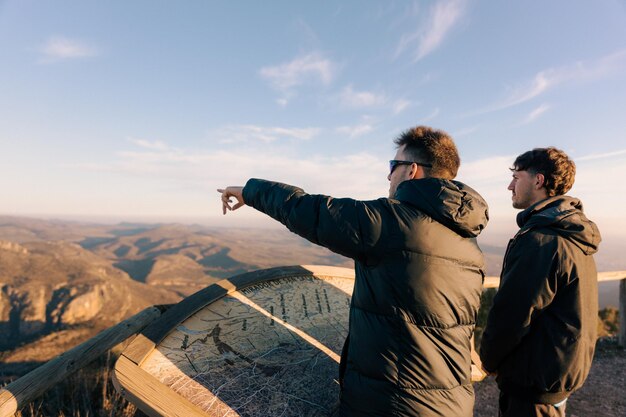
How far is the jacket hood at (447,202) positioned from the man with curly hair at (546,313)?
72 centimetres

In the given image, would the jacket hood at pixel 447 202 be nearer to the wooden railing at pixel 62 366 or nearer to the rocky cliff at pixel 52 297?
the wooden railing at pixel 62 366

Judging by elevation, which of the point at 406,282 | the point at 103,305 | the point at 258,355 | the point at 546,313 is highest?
the point at 406,282

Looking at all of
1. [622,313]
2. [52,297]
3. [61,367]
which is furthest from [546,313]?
[52,297]

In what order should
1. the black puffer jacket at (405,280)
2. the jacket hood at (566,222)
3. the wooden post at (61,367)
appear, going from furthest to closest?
the wooden post at (61,367) → the jacket hood at (566,222) → the black puffer jacket at (405,280)

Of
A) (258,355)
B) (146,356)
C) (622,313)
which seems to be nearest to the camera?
(146,356)

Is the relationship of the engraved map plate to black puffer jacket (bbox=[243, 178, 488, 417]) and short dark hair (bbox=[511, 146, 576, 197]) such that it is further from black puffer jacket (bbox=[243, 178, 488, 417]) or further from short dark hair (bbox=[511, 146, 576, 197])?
short dark hair (bbox=[511, 146, 576, 197])

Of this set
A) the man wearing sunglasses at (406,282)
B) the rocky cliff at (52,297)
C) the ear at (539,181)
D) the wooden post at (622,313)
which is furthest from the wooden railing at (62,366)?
the rocky cliff at (52,297)

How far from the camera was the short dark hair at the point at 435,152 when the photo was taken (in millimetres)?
2063

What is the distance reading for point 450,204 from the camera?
175 centimetres

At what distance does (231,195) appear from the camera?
2266mm

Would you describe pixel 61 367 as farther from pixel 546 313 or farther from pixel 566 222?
pixel 566 222

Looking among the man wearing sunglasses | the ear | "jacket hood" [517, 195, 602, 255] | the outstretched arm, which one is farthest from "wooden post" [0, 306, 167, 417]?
the ear

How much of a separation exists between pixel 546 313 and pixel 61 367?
4212mm

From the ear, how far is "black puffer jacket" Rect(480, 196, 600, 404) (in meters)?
0.38
